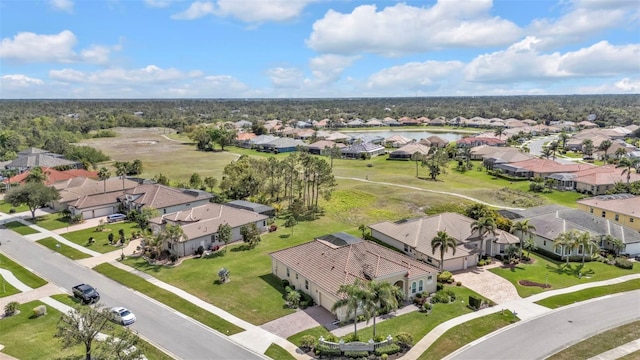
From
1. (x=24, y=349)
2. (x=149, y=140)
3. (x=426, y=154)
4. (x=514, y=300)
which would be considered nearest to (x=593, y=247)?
(x=514, y=300)

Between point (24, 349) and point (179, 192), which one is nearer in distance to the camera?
point (24, 349)

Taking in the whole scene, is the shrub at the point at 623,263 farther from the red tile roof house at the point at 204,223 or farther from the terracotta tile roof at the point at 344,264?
the red tile roof house at the point at 204,223

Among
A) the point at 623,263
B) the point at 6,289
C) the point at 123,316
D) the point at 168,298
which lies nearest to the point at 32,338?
the point at 123,316

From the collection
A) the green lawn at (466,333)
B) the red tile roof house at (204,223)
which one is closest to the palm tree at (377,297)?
the green lawn at (466,333)

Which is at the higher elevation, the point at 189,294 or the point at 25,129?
the point at 25,129

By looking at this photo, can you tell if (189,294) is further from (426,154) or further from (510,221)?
(426,154)

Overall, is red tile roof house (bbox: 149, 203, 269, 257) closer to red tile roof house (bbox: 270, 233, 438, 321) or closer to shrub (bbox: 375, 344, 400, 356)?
red tile roof house (bbox: 270, 233, 438, 321)
